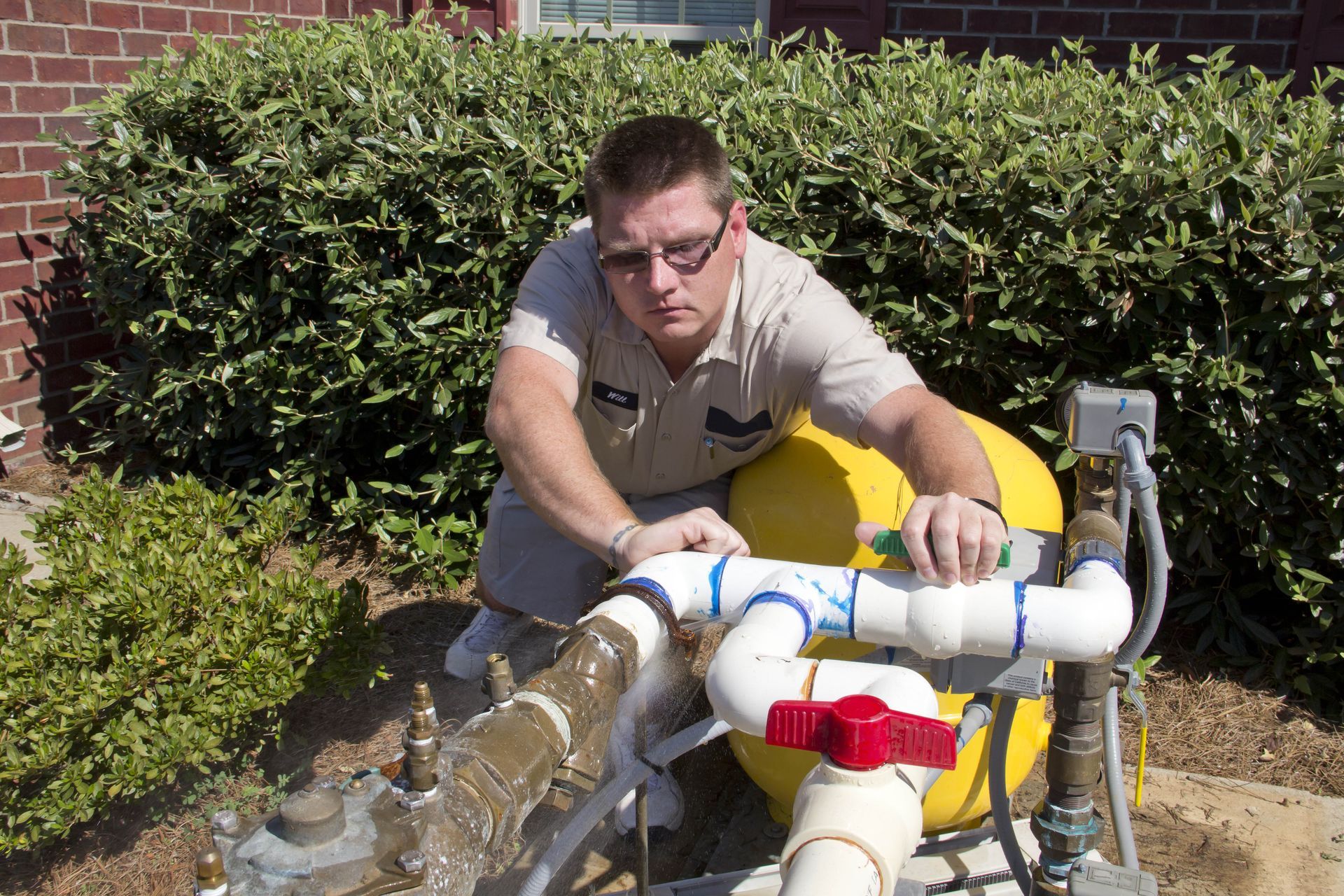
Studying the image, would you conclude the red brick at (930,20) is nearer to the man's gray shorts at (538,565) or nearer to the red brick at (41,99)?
the man's gray shorts at (538,565)

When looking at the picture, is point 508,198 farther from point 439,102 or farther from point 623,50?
point 623,50

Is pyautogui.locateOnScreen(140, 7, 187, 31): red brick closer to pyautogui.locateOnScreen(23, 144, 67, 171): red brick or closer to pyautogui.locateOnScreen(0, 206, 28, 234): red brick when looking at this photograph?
pyautogui.locateOnScreen(23, 144, 67, 171): red brick

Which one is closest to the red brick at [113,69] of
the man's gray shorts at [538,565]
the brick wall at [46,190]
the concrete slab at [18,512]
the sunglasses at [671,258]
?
the brick wall at [46,190]

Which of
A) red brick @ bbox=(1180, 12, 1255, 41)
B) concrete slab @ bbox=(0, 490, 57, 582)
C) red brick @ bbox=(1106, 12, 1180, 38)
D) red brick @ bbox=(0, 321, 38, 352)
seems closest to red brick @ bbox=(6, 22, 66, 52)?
red brick @ bbox=(0, 321, 38, 352)

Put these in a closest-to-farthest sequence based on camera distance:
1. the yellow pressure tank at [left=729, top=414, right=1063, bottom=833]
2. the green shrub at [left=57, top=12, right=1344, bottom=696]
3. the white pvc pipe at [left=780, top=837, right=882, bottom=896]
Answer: the white pvc pipe at [left=780, top=837, right=882, bottom=896] < the yellow pressure tank at [left=729, top=414, right=1063, bottom=833] < the green shrub at [left=57, top=12, right=1344, bottom=696]

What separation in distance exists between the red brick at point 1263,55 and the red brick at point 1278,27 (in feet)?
0.12

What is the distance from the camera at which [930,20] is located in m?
5.51

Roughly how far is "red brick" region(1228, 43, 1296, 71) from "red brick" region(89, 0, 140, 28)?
5.19 meters

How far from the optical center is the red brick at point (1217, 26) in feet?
17.3

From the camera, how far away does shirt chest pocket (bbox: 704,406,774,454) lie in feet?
9.15

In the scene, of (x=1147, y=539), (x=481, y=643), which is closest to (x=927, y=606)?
(x=1147, y=539)

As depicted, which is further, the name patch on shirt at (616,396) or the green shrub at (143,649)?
the name patch on shirt at (616,396)

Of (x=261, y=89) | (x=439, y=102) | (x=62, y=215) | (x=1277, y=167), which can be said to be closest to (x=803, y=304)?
(x=1277, y=167)

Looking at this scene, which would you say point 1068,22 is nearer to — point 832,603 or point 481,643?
point 481,643
